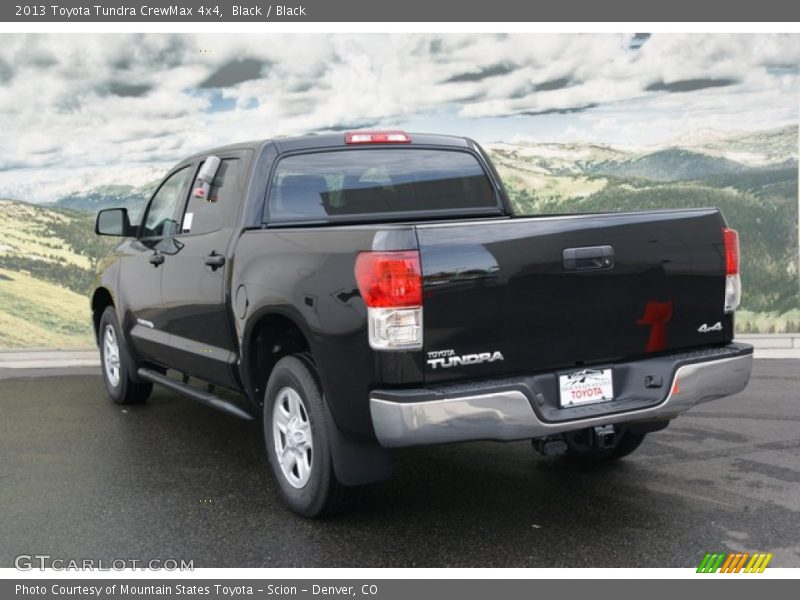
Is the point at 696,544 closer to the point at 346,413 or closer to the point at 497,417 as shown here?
the point at 497,417

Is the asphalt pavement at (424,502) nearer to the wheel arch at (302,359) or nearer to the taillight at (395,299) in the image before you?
the wheel arch at (302,359)

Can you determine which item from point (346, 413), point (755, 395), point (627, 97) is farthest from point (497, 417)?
point (627, 97)

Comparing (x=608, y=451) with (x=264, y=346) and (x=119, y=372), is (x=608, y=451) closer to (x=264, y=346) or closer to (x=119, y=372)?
(x=264, y=346)

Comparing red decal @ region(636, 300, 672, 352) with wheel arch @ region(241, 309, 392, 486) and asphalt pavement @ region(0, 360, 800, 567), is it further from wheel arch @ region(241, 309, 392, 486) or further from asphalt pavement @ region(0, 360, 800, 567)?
wheel arch @ region(241, 309, 392, 486)

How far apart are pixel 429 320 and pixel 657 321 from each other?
1225 mm

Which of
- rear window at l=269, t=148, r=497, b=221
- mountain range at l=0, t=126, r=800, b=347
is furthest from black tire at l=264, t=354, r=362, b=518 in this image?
mountain range at l=0, t=126, r=800, b=347

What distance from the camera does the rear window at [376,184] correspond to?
5359mm

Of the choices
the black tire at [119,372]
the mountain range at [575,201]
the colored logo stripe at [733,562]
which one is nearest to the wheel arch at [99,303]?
the black tire at [119,372]

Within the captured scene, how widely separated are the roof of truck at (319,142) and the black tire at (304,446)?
1485 millimetres

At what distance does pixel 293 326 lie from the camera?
4.71 metres

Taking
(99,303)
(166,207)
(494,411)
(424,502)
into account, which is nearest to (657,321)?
(494,411)

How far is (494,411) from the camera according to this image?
3.85 m

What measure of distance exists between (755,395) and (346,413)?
4795mm

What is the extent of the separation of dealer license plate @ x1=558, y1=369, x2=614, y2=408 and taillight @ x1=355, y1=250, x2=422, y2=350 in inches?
29.1
